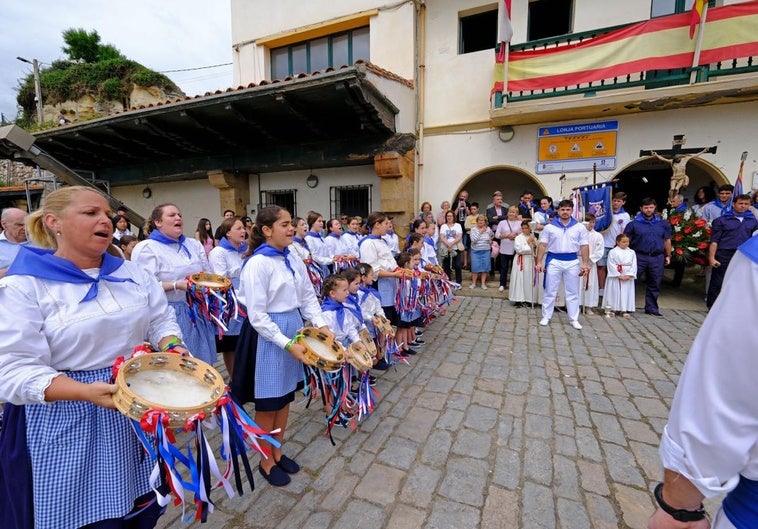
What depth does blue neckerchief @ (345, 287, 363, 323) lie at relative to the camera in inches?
134

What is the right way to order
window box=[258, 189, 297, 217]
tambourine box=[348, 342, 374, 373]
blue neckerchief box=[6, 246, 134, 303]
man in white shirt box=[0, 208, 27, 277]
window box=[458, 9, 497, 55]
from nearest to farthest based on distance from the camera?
blue neckerchief box=[6, 246, 134, 303] → tambourine box=[348, 342, 374, 373] → man in white shirt box=[0, 208, 27, 277] → window box=[458, 9, 497, 55] → window box=[258, 189, 297, 217]

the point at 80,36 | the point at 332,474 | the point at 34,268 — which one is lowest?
the point at 332,474

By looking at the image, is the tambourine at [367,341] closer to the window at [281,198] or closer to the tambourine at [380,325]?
the tambourine at [380,325]

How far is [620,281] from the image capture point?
259 inches

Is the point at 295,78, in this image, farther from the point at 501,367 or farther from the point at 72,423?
the point at 72,423

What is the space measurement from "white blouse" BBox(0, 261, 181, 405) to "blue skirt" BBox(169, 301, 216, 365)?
159cm

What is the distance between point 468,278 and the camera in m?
9.50

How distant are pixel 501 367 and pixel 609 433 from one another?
141cm

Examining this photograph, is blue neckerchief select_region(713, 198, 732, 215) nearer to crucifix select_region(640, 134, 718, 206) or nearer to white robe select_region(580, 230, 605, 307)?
crucifix select_region(640, 134, 718, 206)

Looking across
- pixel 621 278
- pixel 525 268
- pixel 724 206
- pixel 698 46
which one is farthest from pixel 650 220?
pixel 698 46

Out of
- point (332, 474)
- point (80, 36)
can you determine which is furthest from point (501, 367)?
point (80, 36)

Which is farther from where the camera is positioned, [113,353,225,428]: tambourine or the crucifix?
the crucifix

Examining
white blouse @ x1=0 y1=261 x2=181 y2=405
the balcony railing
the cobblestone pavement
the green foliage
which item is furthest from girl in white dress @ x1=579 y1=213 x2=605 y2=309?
the green foliage

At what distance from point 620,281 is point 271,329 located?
6785 mm
